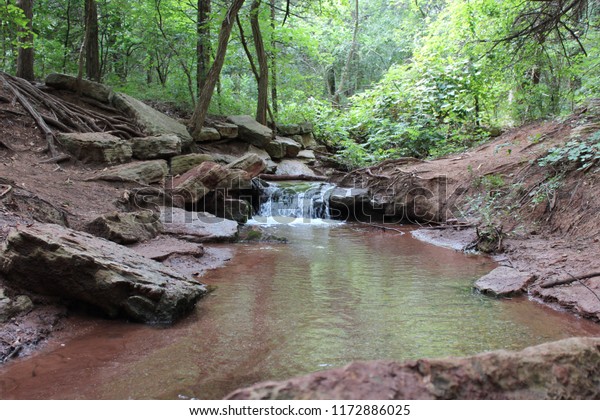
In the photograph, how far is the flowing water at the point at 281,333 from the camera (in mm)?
2951

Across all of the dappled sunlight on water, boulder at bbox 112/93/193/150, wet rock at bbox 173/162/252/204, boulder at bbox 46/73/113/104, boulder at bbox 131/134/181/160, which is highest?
boulder at bbox 46/73/113/104

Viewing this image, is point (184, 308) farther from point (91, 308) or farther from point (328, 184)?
point (328, 184)

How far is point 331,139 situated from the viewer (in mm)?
19234

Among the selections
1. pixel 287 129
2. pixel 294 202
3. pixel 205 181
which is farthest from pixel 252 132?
pixel 205 181

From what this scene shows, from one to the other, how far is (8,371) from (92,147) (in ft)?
25.5

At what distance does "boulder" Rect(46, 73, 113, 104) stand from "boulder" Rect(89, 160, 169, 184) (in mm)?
3996

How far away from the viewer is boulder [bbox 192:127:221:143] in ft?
45.6

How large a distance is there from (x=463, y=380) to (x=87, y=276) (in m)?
3.42

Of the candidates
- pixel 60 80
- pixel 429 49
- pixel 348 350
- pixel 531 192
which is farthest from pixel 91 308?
pixel 429 49

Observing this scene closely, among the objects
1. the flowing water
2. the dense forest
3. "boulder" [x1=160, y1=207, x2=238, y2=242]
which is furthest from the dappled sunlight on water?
the dense forest

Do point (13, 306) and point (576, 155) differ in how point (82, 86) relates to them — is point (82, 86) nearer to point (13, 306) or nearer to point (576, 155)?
point (13, 306)

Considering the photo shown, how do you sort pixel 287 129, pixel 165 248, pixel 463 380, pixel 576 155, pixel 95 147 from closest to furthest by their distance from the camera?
pixel 463 380
pixel 165 248
pixel 576 155
pixel 95 147
pixel 287 129

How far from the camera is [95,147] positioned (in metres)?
9.77

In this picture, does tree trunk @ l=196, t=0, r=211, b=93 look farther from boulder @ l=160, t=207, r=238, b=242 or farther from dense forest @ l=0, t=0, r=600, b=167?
boulder @ l=160, t=207, r=238, b=242
